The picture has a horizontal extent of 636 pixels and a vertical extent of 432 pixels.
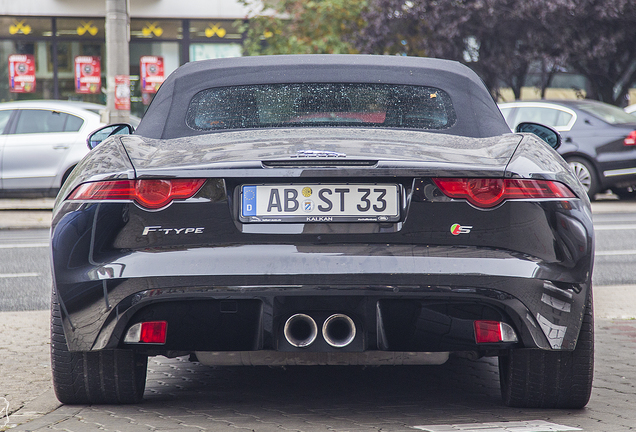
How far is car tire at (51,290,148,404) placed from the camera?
348cm

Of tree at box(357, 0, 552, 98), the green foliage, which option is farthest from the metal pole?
tree at box(357, 0, 552, 98)

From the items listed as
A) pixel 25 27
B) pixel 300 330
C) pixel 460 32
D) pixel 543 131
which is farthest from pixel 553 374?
pixel 25 27

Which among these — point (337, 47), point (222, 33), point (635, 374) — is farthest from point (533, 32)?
point (635, 374)

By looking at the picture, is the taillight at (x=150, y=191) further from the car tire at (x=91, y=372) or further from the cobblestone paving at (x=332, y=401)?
the cobblestone paving at (x=332, y=401)

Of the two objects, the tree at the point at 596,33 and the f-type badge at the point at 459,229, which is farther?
the tree at the point at 596,33

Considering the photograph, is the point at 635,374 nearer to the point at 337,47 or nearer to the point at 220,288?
the point at 220,288

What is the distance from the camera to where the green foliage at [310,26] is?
790 inches

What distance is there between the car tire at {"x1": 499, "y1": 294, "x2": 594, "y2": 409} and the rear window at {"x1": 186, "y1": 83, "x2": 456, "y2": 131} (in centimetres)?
104

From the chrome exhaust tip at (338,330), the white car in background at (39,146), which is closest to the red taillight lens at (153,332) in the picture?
the chrome exhaust tip at (338,330)

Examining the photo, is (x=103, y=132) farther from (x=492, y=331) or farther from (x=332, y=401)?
(x=492, y=331)

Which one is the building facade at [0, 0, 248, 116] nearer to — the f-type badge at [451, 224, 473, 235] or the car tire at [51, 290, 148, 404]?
the car tire at [51, 290, 148, 404]

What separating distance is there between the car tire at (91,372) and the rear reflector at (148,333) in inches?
11.2

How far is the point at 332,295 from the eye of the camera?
3068 millimetres

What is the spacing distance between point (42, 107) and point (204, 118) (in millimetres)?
10251
